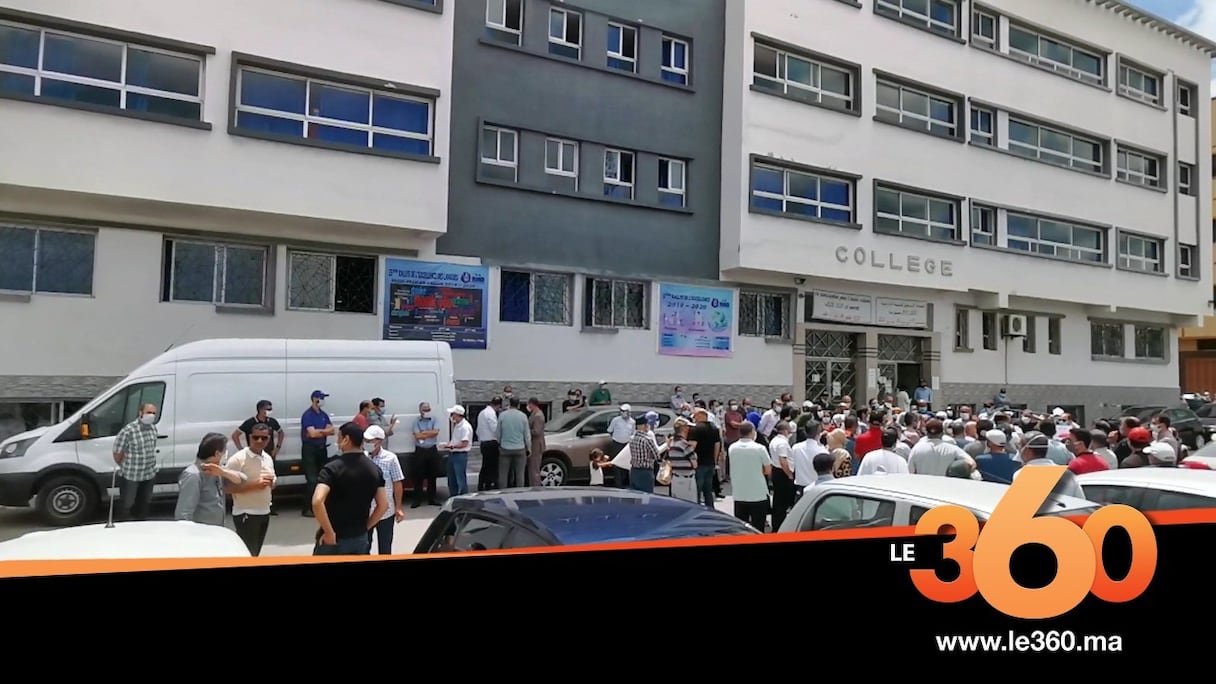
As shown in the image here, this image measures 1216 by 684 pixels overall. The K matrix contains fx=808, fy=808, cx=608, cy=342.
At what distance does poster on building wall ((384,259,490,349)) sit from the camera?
1584 centimetres

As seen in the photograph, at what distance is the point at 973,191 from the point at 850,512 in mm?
21677

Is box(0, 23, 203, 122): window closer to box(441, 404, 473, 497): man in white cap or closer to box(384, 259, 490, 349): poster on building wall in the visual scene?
box(384, 259, 490, 349): poster on building wall

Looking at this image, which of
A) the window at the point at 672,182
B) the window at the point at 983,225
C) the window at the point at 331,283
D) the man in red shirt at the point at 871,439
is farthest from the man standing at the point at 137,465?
the window at the point at 983,225

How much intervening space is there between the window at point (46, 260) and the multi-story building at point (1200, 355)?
38.1 metres

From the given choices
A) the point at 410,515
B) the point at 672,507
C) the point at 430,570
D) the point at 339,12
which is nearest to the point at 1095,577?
the point at 672,507

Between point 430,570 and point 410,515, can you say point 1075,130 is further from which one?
point 430,570

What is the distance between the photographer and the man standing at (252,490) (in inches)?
273

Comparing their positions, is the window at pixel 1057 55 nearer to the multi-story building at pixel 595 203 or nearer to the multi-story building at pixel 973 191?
the multi-story building at pixel 973 191

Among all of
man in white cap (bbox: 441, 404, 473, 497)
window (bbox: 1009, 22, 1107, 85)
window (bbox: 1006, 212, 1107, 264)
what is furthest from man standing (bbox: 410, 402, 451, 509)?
window (bbox: 1009, 22, 1107, 85)

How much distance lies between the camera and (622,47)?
19.0 m

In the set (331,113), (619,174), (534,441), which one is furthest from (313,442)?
(619,174)

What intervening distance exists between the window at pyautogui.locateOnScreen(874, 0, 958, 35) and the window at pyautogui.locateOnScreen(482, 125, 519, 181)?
11.6 meters

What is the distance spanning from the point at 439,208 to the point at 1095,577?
13993mm

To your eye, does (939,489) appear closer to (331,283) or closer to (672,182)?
(331,283)
